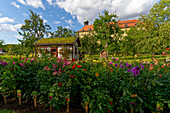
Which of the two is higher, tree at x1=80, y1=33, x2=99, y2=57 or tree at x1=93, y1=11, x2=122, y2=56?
tree at x1=93, y1=11, x2=122, y2=56

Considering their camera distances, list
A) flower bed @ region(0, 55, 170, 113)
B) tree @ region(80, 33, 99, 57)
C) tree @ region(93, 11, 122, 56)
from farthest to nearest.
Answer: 1. tree @ region(80, 33, 99, 57)
2. tree @ region(93, 11, 122, 56)
3. flower bed @ region(0, 55, 170, 113)

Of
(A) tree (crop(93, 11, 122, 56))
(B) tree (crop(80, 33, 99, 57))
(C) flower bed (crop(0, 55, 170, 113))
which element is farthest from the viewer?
(B) tree (crop(80, 33, 99, 57))

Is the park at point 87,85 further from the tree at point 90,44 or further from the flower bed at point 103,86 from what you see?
the tree at point 90,44

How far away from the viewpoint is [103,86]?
1.57 metres

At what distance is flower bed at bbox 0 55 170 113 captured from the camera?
4.19 feet

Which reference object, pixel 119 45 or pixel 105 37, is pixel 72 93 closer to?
pixel 105 37

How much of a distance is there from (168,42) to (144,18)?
1654 centimetres

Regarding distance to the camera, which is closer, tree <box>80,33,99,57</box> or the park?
the park

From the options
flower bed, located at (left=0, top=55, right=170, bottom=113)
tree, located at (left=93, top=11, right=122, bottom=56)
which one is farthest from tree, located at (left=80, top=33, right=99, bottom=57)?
flower bed, located at (left=0, top=55, right=170, bottom=113)

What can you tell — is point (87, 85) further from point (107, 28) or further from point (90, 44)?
point (90, 44)

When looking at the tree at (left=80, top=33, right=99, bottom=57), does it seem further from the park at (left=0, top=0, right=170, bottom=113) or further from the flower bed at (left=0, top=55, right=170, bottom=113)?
the flower bed at (left=0, top=55, right=170, bottom=113)

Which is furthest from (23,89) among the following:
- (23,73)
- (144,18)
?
(144,18)

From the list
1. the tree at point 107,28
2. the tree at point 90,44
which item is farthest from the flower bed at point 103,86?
the tree at point 90,44

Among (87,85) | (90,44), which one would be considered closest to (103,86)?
(87,85)
